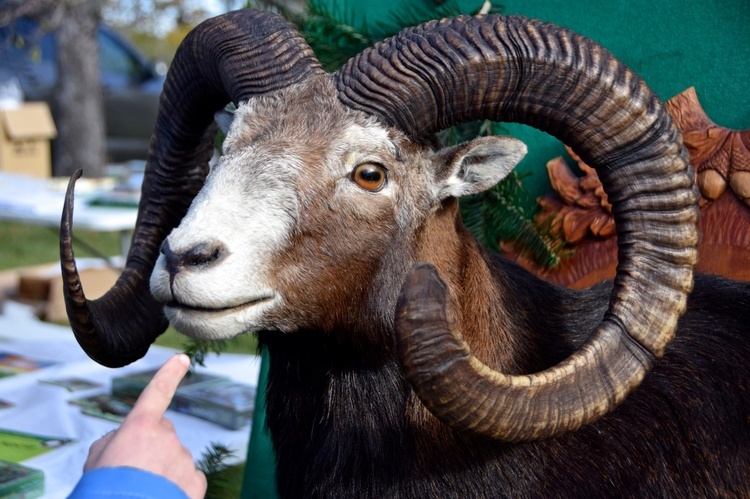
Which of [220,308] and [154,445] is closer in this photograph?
[154,445]

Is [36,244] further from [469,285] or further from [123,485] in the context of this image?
[123,485]

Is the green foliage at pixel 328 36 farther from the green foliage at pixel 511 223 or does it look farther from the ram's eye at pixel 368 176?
the ram's eye at pixel 368 176

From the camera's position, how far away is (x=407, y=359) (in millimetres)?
1574

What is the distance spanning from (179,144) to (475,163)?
0.94 m

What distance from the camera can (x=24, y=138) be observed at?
993 centimetres

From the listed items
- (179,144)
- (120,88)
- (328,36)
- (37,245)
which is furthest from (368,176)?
(120,88)

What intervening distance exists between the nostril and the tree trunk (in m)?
10.9

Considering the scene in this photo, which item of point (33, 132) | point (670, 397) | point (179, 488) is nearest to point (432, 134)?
point (670, 397)

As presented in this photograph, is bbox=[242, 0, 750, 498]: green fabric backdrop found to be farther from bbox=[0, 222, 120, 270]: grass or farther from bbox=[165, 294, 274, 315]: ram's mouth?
bbox=[0, 222, 120, 270]: grass

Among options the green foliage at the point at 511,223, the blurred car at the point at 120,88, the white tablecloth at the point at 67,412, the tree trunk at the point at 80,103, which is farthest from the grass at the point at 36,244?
the green foliage at the point at 511,223

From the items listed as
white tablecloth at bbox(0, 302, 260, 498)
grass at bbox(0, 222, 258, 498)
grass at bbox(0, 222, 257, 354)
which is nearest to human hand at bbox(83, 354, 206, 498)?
white tablecloth at bbox(0, 302, 260, 498)

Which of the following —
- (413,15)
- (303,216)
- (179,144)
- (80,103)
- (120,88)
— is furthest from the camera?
(120,88)

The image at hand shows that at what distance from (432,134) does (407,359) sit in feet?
2.30

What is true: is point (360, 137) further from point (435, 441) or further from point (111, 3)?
point (111, 3)
